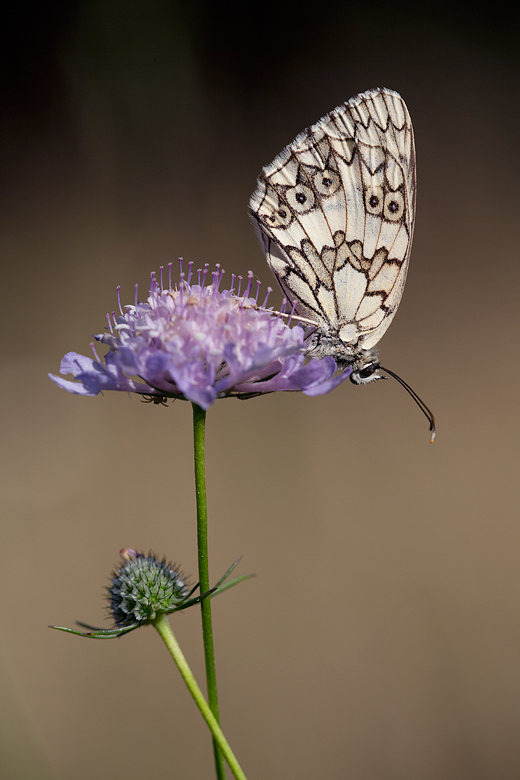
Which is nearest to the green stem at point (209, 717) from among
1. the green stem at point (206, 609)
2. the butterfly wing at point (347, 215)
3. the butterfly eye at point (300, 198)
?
the green stem at point (206, 609)

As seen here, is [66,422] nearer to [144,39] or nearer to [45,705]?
[45,705]

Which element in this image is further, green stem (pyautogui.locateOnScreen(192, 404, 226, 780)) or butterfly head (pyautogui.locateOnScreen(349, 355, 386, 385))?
butterfly head (pyautogui.locateOnScreen(349, 355, 386, 385))

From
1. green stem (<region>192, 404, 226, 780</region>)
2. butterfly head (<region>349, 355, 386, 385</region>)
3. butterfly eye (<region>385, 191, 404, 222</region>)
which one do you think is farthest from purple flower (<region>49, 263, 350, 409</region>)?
butterfly eye (<region>385, 191, 404, 222</region>)

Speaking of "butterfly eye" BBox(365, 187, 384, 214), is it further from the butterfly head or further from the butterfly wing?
the butterfly head

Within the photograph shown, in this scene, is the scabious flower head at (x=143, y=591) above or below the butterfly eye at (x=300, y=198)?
below

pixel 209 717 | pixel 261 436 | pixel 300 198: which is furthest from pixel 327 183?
pixel 261 436

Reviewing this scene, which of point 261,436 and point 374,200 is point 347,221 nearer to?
point 374,200

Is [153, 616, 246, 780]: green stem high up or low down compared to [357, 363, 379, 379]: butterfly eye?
down

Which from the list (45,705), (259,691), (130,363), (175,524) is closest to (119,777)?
(45,705)

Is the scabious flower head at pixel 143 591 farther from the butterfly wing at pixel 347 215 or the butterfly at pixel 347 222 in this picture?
the butterfly wing at pixel 347 215
